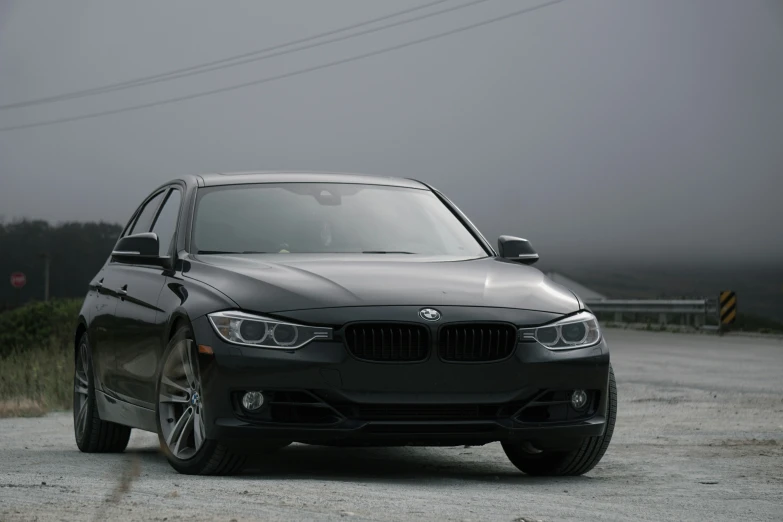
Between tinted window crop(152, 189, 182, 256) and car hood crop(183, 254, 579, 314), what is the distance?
2.17ft

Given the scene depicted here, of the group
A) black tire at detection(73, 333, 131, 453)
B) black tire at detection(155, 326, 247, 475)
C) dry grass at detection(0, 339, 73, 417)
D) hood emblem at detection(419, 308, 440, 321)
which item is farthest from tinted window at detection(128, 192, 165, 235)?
dry grass at detection(0, 339, 73, 417)

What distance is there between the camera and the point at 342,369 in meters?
6.38

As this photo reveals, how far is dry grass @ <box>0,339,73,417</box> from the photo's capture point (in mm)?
14273

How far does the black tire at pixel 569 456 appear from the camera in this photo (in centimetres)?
712

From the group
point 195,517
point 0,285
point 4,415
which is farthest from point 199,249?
point 0,285

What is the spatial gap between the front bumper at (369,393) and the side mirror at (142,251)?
43.2 inches

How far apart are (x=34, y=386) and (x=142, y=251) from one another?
32.6ft

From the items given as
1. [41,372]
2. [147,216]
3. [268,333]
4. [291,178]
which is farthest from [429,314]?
[41,372]

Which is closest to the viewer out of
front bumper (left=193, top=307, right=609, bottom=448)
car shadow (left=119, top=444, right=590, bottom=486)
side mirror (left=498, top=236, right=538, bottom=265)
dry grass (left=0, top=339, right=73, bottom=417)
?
front bumper (left=193, top=307, right=609, bottom=448)

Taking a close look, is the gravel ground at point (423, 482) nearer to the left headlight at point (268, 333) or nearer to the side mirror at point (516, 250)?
the left headlight at point (268, 333)

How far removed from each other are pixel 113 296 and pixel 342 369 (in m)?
2.64

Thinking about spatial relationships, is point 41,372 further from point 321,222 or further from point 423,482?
point 423,482

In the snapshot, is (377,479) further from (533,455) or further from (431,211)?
(431,211)

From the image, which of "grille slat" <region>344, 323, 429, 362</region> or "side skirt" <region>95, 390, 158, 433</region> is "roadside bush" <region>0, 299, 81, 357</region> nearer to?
"side skirt" <region>95, 390, 158, 433</region>
